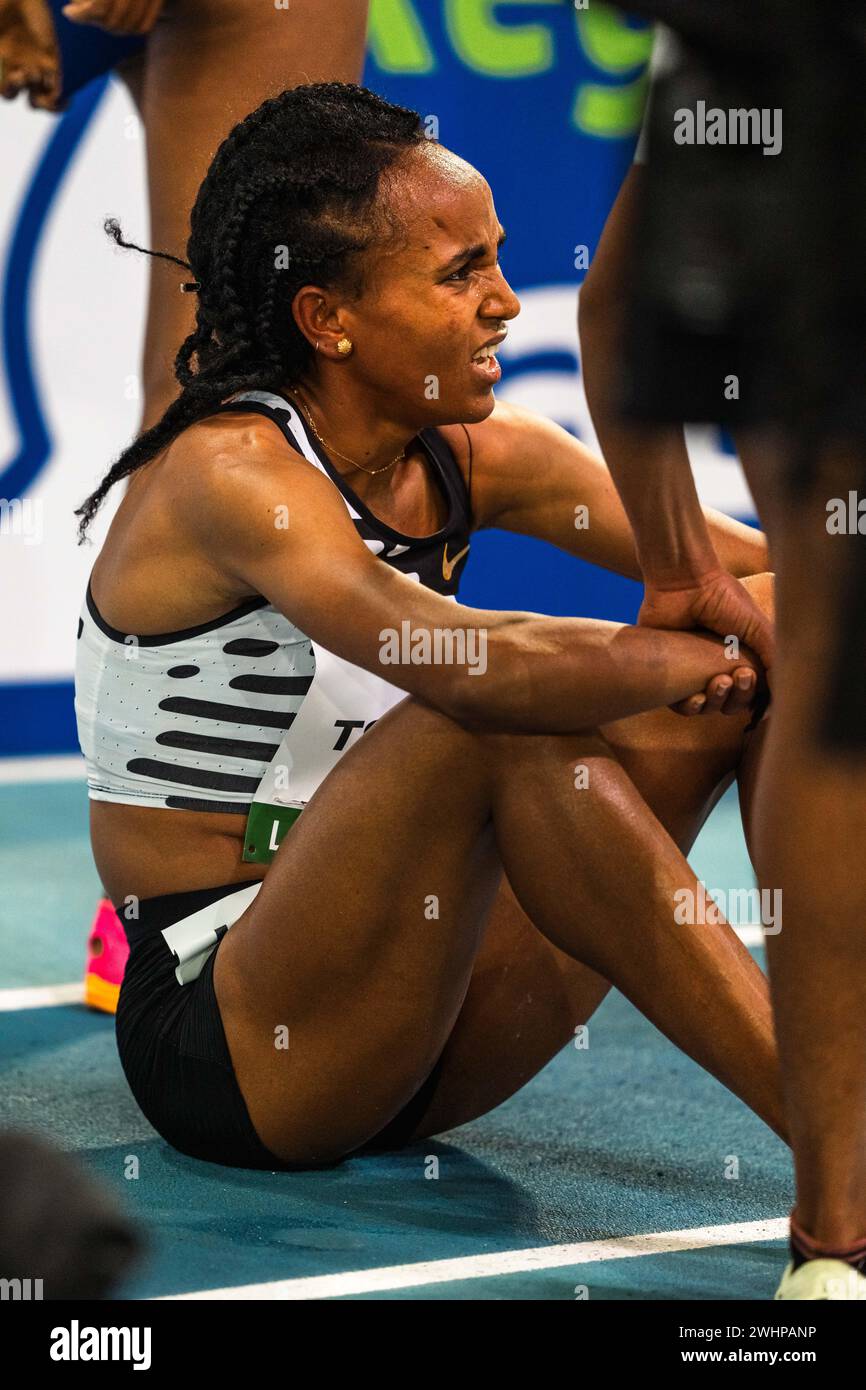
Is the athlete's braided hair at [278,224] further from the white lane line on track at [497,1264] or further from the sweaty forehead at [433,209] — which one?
the white lane line on track at [497,1264]

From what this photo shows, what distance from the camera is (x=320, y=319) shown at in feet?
6.52

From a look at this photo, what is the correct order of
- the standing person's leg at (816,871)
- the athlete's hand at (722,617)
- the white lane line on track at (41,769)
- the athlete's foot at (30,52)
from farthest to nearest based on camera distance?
the white lane line on track at (41,769), the athlete's foot at (30,52), the athlete's hand at (722,617), the standing person's leg at (816,871)

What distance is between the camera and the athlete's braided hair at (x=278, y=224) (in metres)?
1.94

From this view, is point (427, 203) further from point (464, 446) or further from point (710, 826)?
point (710, 826)

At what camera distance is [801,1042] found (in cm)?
144

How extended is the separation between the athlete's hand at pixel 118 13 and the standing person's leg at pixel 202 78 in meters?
0.13

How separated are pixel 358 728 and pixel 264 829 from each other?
A: 148 mm

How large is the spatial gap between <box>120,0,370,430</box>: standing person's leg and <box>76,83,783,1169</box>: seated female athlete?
512mm

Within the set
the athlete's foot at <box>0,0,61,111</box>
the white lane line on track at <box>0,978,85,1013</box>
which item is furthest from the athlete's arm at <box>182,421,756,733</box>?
the white lane line on track at <box>0,978,85,1013</box>

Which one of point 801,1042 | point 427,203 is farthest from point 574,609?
point 801,1042

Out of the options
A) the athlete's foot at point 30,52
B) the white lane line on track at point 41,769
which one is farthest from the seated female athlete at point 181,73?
the white lane line on track at point 41,769

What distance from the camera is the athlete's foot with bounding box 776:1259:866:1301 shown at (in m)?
1.44

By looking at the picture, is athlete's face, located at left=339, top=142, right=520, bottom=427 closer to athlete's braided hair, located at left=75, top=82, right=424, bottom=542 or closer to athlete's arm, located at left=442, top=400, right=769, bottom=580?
athlete's braided hair, located at left=75, top=82, right=424, bottom=542

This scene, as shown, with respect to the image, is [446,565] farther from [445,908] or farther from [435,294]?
[445,908]
